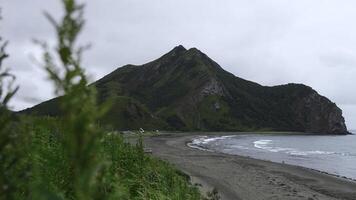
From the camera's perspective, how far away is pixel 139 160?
15383mm

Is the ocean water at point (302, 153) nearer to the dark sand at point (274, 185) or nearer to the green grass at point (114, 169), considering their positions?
the dark sand at point (274, 185)

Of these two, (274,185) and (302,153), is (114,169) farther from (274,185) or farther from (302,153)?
(302,153)

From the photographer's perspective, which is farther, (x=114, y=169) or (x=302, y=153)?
(x=302, y=153)

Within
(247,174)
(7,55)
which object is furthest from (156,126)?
(7,55)

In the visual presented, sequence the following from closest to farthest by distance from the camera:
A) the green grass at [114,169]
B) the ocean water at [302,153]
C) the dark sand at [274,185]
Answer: the green grass at [114,169] < the dark sand at [274,185] < the ocean water at [302,153]

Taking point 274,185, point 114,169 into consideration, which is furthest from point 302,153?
point 114,169

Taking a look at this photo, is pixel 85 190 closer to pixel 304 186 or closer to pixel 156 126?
pixel 304 186

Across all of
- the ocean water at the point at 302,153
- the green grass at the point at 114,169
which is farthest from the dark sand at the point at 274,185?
the green grass at the point at 114,169

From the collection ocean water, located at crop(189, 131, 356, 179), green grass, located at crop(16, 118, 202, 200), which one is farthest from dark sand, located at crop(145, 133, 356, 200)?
green grass, located at crop(16, 118, 202, 200)

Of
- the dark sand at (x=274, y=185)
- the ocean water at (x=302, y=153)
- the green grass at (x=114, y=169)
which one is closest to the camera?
the green grass at (x=114, y=169)

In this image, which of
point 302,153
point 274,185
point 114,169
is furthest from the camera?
point 302,153

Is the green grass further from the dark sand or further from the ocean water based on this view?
the ocean water

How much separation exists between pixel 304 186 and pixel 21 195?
3369 centimetres

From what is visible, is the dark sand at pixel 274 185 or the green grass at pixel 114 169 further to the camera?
the dark sand at pixel 274 185
